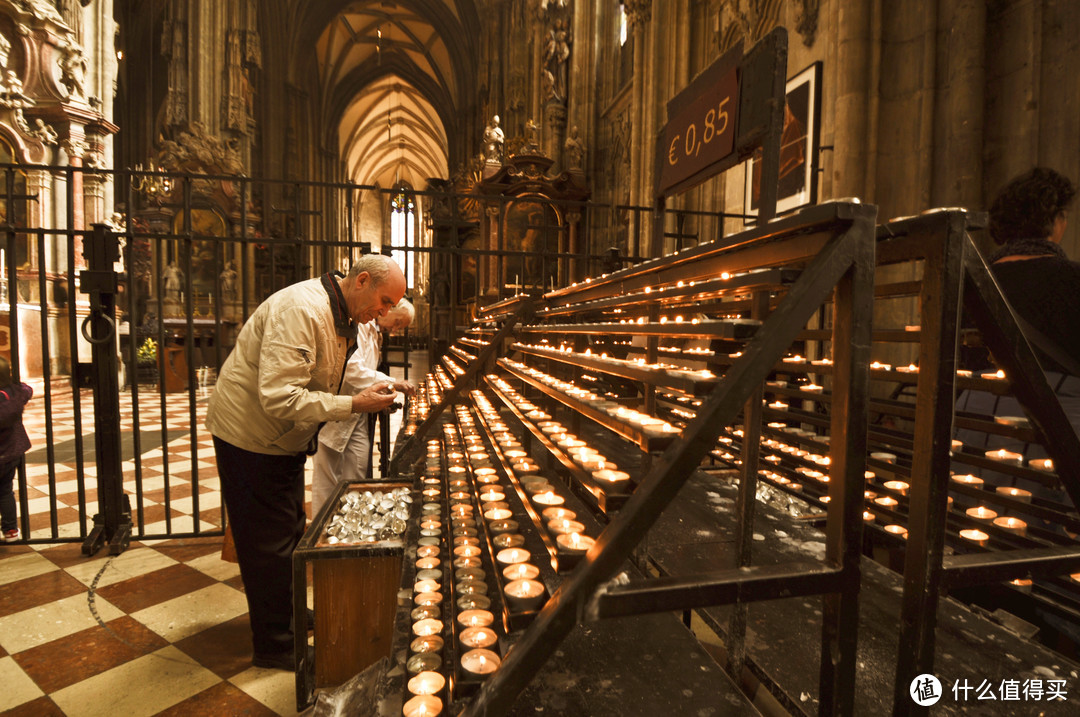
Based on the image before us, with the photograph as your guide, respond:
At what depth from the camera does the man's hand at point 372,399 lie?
7.64 feet

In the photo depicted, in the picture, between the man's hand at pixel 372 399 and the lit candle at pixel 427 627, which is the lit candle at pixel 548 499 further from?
the man's hand at pixel 372 399

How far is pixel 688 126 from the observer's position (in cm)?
165

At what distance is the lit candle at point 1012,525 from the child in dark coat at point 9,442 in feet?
15.3

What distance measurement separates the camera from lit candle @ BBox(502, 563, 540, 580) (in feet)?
3.93

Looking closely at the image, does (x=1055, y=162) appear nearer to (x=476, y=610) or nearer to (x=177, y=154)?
(x=476, y=610)

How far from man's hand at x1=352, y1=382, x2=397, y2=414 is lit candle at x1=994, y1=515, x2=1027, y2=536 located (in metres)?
2.09

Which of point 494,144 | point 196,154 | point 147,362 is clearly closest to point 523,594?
point 494,144

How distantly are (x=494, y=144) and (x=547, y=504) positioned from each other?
12066 millimetres

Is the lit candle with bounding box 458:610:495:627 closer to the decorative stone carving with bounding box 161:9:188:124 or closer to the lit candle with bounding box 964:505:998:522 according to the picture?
the lit candle with bounding box 964:505:998:522

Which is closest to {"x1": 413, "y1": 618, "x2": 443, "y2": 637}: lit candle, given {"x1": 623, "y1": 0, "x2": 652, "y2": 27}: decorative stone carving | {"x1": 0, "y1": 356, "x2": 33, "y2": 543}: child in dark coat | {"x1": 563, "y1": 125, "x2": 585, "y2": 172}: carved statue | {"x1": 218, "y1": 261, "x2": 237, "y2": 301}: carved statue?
{"x1": 0, "y1": 356, "x2": 33, "y2": 543}: child in dark coat

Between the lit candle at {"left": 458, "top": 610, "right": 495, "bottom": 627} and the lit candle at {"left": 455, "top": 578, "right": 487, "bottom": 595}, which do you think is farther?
the lit candle at {"left": 455, "top": 578, "right": 487, "bottom": 595}

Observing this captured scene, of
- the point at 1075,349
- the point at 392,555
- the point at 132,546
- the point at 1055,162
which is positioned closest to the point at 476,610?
the point at 392,555

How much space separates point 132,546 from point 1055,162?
20.8 ft

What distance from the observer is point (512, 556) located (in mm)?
1326
